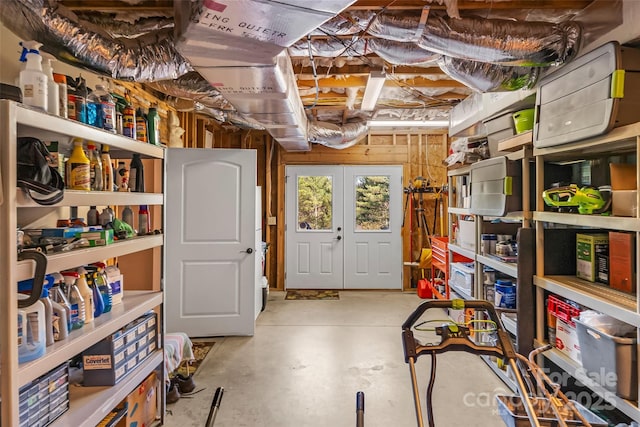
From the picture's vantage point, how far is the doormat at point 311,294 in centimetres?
593

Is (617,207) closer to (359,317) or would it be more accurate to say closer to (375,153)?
(359,317)

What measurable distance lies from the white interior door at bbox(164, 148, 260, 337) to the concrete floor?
38 centimetres

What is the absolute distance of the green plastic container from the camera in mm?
2848

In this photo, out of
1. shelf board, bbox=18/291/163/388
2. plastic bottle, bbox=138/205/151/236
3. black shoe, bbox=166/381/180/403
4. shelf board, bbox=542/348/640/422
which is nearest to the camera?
shelf board, bbox=18/291/163/388

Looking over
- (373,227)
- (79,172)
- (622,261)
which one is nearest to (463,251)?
(622,261)

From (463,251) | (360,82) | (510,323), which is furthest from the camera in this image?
(463,251)

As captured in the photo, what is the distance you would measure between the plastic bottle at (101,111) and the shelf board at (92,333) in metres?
0.97

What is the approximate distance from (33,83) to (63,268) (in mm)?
739

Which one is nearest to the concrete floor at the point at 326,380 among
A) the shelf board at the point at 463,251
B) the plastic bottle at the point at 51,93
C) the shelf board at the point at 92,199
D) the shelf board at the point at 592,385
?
the shelf board at the point at 592,385

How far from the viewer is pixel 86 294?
1.92 meters

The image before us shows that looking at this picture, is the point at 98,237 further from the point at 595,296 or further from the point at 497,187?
the point at 497,187

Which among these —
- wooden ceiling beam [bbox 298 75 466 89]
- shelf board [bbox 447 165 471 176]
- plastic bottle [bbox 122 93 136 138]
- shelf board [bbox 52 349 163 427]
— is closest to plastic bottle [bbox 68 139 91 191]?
plastic bottle [bbox 122 93 136 138]

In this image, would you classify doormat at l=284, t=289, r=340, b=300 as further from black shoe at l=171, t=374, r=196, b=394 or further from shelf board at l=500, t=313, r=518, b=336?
shelf board at l=500, t=313, r=518, b=336

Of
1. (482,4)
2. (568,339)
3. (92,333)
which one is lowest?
(568,339)
